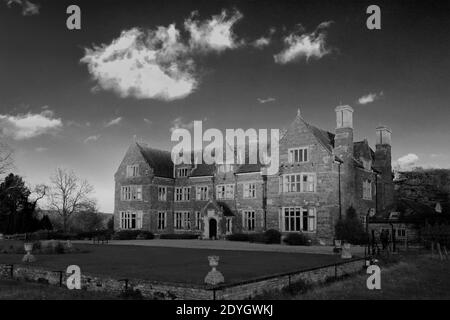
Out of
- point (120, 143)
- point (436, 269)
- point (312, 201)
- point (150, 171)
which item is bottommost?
point (436, 269)

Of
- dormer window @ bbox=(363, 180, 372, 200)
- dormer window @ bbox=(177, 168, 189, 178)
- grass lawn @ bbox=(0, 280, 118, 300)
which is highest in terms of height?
dormer window @ bbox=(177, 168, 189, 178)

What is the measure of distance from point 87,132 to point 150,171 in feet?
58.3

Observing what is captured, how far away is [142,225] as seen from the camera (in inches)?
1813

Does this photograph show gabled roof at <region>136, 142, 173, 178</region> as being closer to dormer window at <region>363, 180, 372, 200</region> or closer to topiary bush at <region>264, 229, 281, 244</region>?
topiary bush at <region>264, 229, 281, 244</region>

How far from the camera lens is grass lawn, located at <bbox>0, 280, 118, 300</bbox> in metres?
13.6

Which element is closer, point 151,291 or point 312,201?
point 151,291

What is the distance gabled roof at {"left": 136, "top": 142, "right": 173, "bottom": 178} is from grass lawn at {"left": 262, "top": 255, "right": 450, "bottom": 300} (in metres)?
29.8

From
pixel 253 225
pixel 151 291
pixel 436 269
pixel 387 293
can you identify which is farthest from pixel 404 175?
pixel 151 291

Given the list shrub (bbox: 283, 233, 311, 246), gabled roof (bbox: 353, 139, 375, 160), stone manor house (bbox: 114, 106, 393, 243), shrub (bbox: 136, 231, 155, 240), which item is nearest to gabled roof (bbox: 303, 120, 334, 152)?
stone manor house (bbox: 114, 106, 393, 243)

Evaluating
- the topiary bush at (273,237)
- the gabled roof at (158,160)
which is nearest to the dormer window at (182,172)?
the gabled roof at (158,160)

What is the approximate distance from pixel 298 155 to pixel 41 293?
25.4 m
